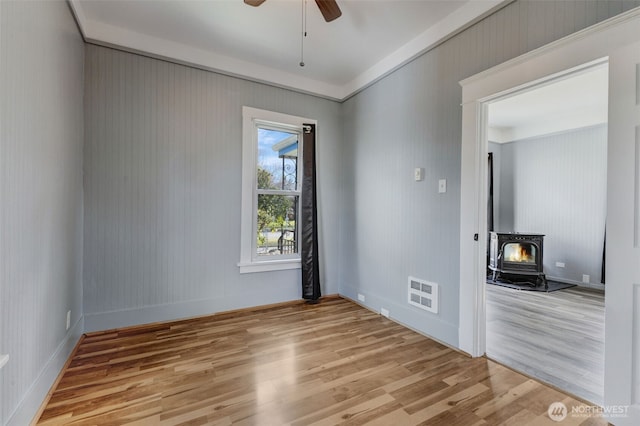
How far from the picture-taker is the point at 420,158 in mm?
2836

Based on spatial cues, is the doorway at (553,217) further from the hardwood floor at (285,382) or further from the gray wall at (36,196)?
the gray wall at (36,196)

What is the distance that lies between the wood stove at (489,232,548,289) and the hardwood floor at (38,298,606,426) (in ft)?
10.1

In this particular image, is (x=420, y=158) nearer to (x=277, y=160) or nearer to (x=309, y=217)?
(x=309, y=217)

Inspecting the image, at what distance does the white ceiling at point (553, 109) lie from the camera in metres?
3.69

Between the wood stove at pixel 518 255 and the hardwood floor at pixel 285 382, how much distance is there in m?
3.09

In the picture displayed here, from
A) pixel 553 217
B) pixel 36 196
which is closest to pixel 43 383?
pixel 36 196

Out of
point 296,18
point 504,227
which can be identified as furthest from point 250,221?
point 504,227

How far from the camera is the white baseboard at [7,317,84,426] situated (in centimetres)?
144

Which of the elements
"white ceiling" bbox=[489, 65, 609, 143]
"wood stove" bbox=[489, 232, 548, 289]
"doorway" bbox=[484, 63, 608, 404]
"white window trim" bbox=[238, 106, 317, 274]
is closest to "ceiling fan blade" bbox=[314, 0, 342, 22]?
"white window trim" bbox=[238, 106, 317, 274]

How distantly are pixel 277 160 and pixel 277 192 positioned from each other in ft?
1.35

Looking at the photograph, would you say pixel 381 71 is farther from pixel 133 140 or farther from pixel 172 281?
pixel 172 281

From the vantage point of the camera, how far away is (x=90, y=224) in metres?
2.65

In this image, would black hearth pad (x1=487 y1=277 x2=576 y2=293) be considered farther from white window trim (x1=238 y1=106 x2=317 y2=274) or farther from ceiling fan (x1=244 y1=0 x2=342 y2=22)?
ceiling fan (x1=244 y1=0 x2=342 y2=22)

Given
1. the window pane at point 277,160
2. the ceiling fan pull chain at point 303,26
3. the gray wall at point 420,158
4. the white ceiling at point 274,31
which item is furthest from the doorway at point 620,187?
the window pane at point 277,160
